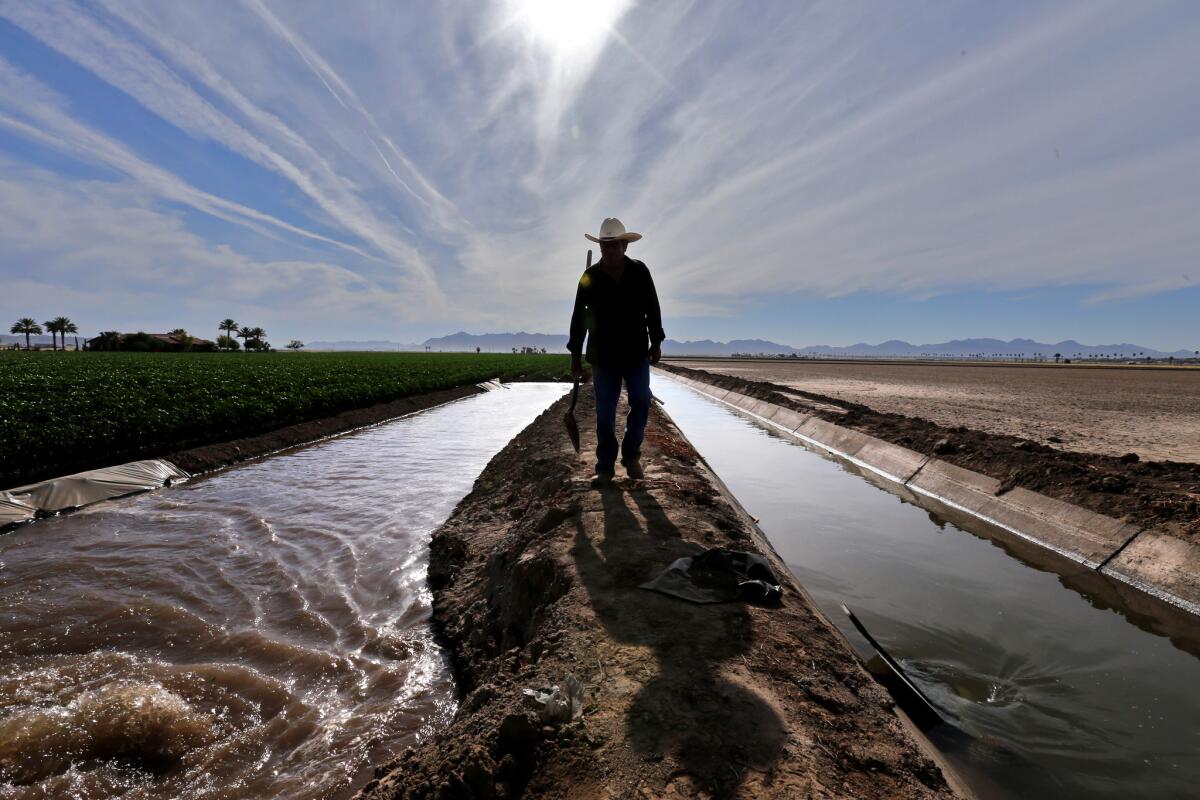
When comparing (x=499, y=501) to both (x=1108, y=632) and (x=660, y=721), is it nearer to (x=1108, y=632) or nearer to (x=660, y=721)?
(x=660, y=721)

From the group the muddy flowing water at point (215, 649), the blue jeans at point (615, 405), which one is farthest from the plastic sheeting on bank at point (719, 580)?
the blue jeans at point (615, 405)

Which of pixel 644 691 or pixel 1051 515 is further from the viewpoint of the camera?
pixel 1051 515

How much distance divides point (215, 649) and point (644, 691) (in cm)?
298

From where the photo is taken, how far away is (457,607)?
4.02m

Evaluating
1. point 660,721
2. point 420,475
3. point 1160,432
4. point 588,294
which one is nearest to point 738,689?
point 660,721

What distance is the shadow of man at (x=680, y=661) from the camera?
177 cm

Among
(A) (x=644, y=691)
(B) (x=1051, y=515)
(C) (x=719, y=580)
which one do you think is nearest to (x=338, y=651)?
(A) (x=644, y=691)

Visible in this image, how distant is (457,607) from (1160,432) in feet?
49.7

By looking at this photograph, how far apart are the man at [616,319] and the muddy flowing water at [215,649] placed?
245 cm

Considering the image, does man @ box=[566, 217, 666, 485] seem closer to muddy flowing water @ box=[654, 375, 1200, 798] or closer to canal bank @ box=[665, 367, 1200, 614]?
muddy flowing water @ box=[654, 375, 1200, 798]

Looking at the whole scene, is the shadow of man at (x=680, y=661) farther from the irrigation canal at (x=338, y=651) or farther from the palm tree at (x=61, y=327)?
the palm tree at (x=61, y=327)

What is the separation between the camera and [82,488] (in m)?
6.94

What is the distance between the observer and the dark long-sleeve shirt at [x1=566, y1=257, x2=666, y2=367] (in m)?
4.52

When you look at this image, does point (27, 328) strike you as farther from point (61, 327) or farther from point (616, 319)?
point (616, 319)
